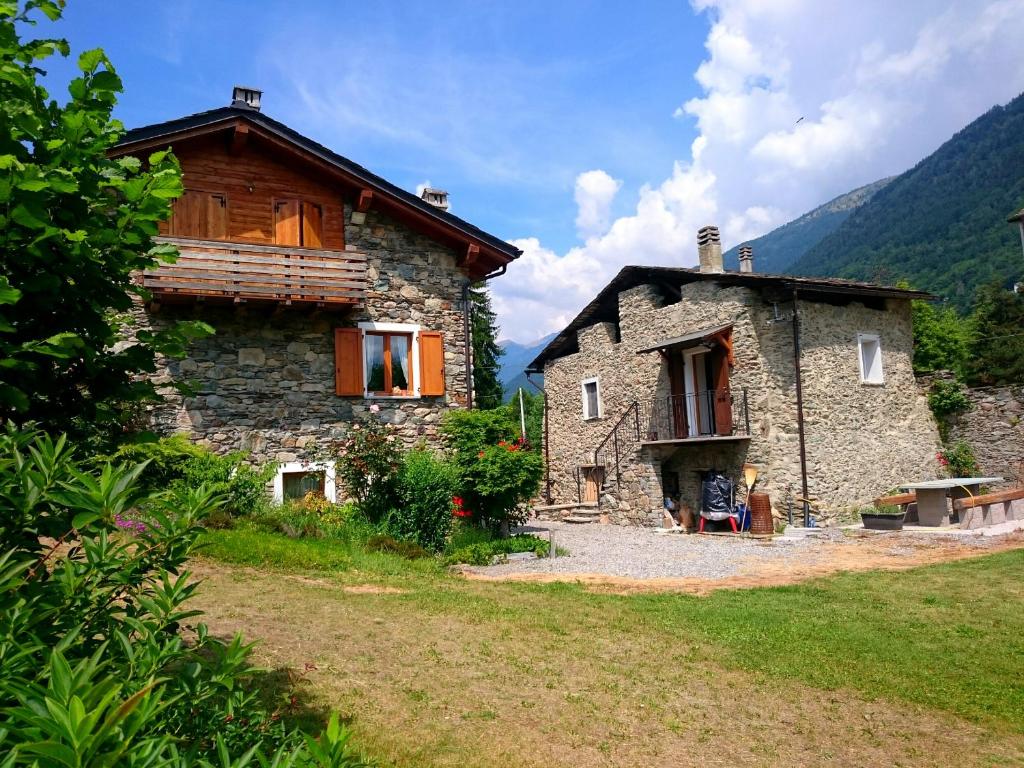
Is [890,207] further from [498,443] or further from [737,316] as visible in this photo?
[498,443]

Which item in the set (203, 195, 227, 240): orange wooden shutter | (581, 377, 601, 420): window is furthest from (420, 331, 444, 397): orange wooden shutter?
(581, 377, 601, 420): window

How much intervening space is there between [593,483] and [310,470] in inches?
479

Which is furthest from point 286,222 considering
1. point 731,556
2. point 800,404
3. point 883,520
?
point 883,520

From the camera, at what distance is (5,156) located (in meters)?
2.19

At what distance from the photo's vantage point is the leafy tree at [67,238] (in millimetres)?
2334

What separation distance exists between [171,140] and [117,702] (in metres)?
12.7

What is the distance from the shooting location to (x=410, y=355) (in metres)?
13.6

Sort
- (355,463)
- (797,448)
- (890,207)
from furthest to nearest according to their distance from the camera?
1. (890,207)
2. (797,448)
3. (355,463)

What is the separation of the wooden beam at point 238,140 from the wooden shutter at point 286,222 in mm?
1090

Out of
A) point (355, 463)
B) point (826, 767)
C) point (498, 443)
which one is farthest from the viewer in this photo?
point (498, 443)

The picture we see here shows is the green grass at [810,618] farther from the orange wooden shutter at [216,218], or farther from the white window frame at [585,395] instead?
the white window frame at [585,395]

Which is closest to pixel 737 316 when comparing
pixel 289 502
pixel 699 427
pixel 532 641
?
pixel 699 427

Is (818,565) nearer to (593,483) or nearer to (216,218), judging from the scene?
(593,483)

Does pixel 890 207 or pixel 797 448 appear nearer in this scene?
pixel 797 448
